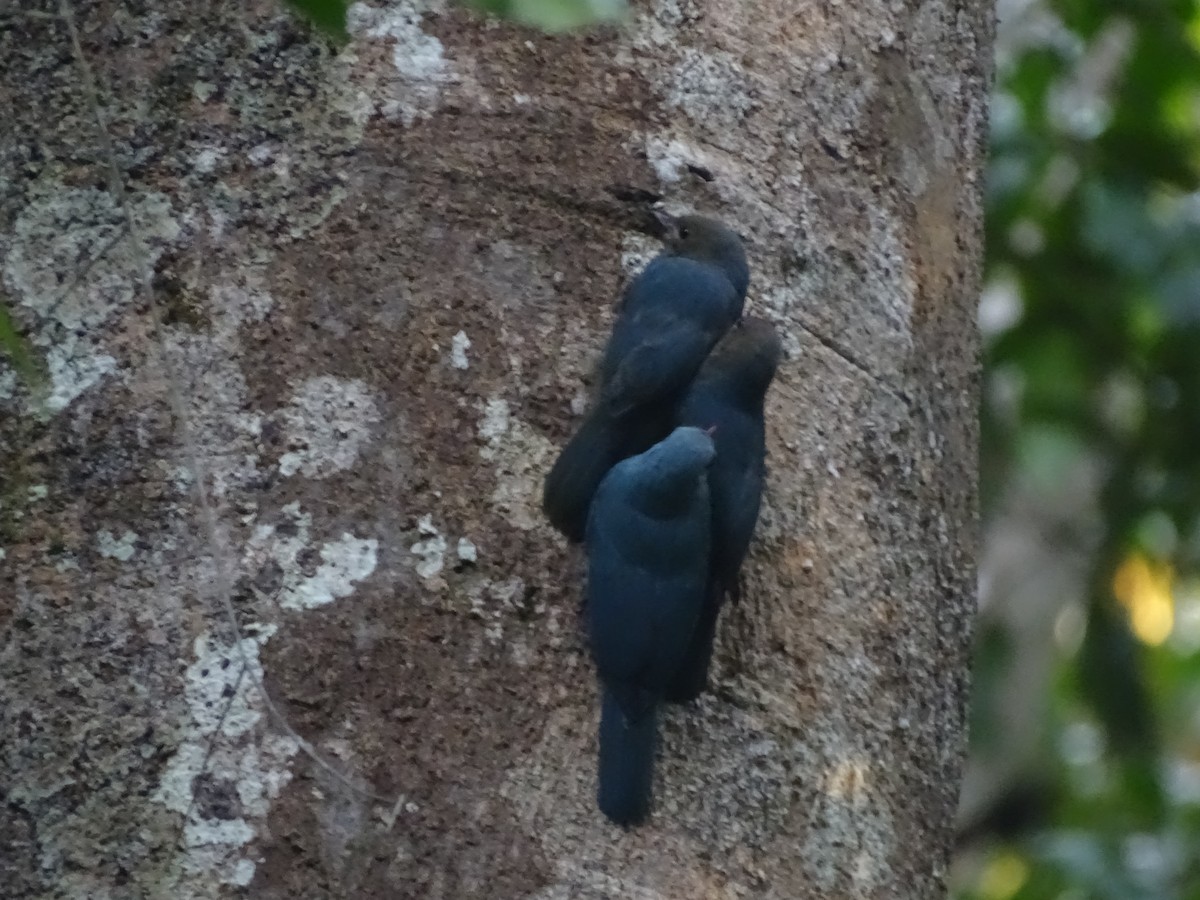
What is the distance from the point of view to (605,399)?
1200 mm

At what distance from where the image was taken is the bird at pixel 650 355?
1186mm

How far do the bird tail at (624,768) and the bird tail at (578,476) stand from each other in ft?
0.43

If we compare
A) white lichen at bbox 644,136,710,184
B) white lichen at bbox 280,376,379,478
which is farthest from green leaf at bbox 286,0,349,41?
white lichen at bbox 644,136,710,184

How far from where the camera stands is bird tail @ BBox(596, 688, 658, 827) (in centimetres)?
115

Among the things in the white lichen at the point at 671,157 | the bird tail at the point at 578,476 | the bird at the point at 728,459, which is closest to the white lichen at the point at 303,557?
the bird tail at the point at 578,476

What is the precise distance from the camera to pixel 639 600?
1152 mm

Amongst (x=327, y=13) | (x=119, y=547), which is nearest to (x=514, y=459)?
(x=119, y=547)

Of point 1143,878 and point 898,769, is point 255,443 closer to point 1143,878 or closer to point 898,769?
point 898,769

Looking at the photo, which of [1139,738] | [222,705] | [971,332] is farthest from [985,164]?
[1139,738]

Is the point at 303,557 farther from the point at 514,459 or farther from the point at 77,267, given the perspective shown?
the point at 77,267

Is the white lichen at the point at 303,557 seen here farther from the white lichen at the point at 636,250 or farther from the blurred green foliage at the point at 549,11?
the blurred green foliage at the point at 549,11

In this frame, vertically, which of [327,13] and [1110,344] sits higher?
[327,13]

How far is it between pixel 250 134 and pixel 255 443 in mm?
236

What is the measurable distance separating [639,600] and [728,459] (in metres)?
0.12
